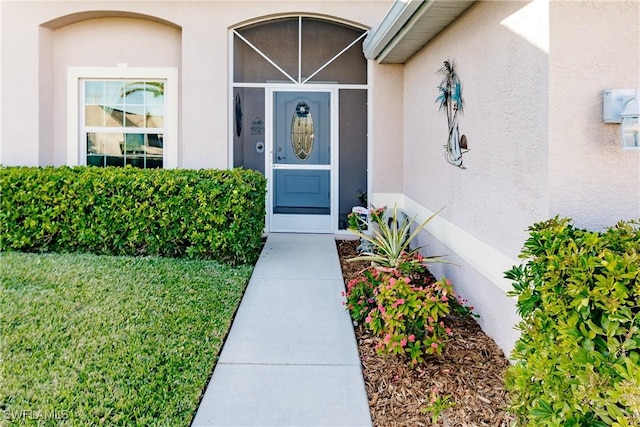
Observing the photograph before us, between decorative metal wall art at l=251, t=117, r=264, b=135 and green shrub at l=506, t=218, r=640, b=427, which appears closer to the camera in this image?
green shrub at l=506, t=218, r=640, b=427

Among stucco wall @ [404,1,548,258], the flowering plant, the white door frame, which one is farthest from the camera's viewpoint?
the white door frame

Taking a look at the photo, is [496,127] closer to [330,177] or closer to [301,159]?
[330,177]

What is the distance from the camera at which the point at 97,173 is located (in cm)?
655

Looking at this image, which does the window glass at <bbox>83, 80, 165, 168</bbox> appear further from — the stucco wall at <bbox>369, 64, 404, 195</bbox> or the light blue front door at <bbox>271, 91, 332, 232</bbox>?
the stucco wall at <bbox>369, 64, 404, 195</bbox>

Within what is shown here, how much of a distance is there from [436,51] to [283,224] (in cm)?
403

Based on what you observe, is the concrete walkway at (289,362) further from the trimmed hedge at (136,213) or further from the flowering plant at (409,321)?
the trimmed hedge at (136,213)

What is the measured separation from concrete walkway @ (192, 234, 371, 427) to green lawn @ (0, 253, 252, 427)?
0.54 feet

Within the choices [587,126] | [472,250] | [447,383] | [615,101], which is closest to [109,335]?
[447,383]

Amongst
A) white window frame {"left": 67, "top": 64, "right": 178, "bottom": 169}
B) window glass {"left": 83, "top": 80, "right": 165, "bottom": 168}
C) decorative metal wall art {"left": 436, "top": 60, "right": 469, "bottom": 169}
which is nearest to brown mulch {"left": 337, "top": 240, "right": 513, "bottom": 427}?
decorative metal wall art {"left": 436, "top": 60, "right": 469, "bottom": 169}

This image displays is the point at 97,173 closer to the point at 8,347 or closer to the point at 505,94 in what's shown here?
the point at 8,347

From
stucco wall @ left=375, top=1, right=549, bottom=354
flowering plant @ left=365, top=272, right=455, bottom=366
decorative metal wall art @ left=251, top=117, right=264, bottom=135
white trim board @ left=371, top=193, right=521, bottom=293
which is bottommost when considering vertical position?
flowering plant @ left=365, top=272, right=455, bottom=366

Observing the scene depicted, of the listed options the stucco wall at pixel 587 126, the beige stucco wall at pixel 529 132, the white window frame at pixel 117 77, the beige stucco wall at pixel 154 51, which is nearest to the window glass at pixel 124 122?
the white window frame at pixel 117 77

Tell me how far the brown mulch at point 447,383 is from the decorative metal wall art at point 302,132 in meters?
4.62

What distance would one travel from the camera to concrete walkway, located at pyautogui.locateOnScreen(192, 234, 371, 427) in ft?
10.2
